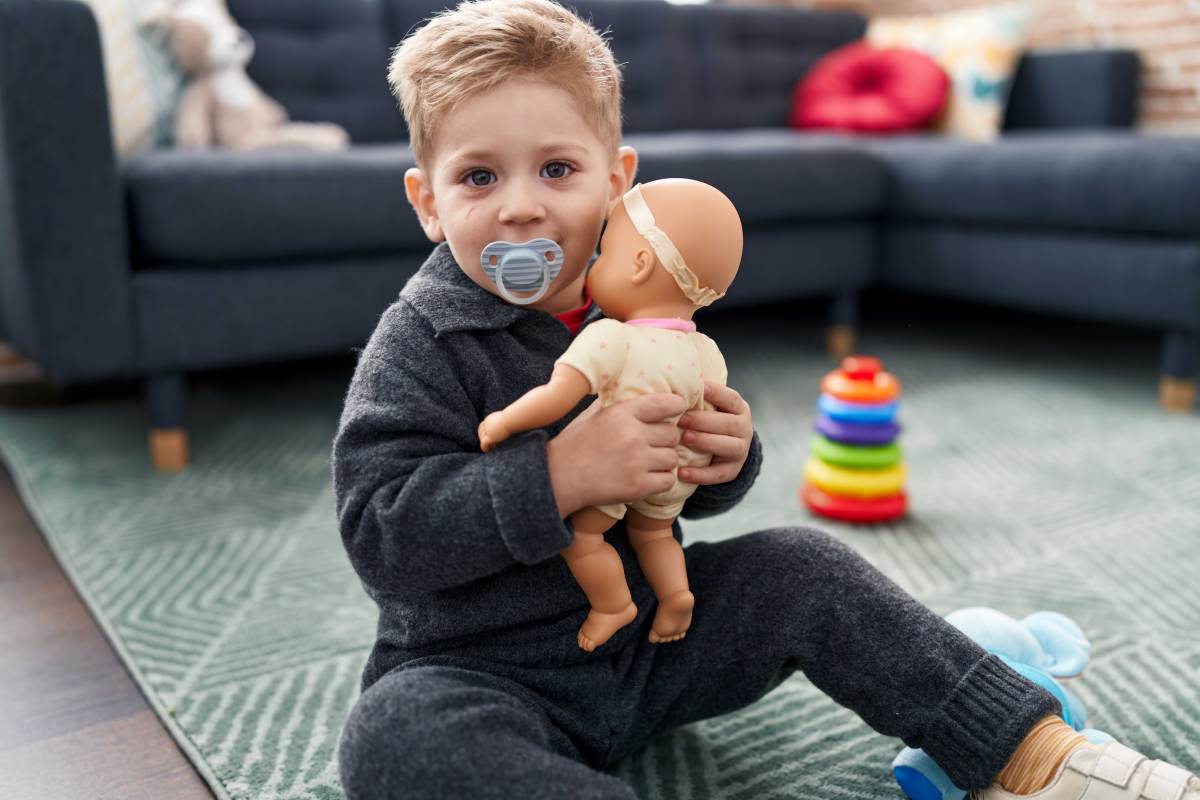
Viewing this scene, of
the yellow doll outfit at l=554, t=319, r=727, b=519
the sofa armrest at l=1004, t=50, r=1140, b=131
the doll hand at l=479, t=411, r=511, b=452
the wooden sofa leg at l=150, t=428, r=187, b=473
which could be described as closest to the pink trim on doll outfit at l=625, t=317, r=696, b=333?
the yellow doll outfit at l=554, t=319, r=727, b=519

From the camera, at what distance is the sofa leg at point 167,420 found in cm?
158

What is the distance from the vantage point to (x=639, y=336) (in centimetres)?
67

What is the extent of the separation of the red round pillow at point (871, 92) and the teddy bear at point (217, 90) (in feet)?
4.33

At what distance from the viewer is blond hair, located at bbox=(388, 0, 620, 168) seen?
69 cm

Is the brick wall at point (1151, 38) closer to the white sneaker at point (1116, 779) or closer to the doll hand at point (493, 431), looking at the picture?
the white sneaker at point (1116, 779)

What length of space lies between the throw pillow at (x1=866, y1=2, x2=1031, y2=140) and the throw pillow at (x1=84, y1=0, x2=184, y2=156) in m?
1.83

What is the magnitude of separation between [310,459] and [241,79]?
80 centimetres

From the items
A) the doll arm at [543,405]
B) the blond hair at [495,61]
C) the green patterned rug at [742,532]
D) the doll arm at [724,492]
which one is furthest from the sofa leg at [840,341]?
the doll arm at [543,405]

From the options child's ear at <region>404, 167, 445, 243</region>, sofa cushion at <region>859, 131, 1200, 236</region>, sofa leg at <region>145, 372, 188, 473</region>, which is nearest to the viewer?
child's ear at <region>404, 167, 445, 243</region>

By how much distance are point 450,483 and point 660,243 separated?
20 cm

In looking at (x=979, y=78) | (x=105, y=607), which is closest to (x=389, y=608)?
(x=105, y=607)

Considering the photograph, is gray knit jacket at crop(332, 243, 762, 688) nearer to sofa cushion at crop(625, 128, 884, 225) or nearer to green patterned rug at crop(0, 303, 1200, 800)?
green patterned rug at crop(0, 303, 1200, 800)

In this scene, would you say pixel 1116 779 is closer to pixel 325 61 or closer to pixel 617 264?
pixel 617 264

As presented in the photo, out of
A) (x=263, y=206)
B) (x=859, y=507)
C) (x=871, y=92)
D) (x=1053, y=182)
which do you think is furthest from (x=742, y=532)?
(x=871, y=92)
